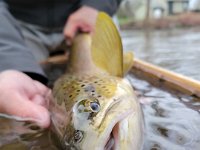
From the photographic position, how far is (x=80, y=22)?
7.53 feet

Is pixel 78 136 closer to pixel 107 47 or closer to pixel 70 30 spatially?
pixel 107 47

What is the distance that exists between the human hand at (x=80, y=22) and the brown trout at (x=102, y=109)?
732mm

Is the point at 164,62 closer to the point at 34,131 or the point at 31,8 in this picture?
the point at 31,8

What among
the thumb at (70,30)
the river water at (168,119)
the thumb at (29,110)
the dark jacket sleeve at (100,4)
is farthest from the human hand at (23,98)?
the dark jacket sleeve at (100,4)

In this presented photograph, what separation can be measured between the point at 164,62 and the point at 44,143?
6.28 feet

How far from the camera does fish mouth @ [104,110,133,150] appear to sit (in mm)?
904

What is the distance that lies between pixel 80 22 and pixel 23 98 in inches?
40.9

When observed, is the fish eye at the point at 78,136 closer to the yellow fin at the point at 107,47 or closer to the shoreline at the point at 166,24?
the yellow fin at the point at 107,47

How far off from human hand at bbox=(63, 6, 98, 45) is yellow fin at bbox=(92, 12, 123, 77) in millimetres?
695

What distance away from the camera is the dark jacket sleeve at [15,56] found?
1644mm

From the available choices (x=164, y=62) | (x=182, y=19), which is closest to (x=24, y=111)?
(x=164, y=62)

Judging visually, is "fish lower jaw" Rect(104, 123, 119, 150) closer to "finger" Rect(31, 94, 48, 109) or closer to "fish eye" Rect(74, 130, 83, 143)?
"fish eye" Rect(74, 130, 83, 143)

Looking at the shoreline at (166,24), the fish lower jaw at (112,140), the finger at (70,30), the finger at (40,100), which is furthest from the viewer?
the shoreline at (166,24)

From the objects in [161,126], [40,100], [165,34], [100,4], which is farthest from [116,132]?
[165,34]
